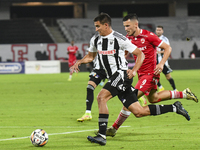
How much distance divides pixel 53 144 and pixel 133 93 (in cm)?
141

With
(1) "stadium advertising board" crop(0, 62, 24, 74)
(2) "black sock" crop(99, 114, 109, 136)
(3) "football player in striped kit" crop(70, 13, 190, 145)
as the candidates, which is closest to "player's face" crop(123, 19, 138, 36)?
(3) "football player in striped kit" crop(70, 13, 190, 145)

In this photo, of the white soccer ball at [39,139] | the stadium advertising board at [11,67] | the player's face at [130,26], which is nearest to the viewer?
the white soccer ball at [39,139]

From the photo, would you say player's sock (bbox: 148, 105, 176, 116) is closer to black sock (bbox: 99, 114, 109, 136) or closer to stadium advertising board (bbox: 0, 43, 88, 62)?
black sock (bbox: 99, 114, 109, 136)

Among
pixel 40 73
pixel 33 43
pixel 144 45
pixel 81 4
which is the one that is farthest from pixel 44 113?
pixel 81 4

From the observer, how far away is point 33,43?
125 ft

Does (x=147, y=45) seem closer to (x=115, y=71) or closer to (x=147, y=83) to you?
(x=147, y=83)

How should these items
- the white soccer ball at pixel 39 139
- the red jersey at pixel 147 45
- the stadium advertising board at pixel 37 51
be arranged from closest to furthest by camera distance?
the white soccer ball at pixel 39 139 < the red jersey at pixel 147 45 < the stadium advertising board at pixel 37 51

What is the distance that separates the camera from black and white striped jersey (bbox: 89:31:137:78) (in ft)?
19.7

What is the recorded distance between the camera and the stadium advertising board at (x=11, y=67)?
98.3 ft

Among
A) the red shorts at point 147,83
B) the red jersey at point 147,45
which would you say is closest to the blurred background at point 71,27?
the red jersey at point 147,45

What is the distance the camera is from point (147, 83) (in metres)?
7.61

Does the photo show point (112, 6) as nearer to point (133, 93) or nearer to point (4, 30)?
point (4, 30)

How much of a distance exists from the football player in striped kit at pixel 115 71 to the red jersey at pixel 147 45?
5.26 ft

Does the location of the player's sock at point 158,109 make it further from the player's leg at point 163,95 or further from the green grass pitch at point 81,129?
the player's leg at point 163,95
